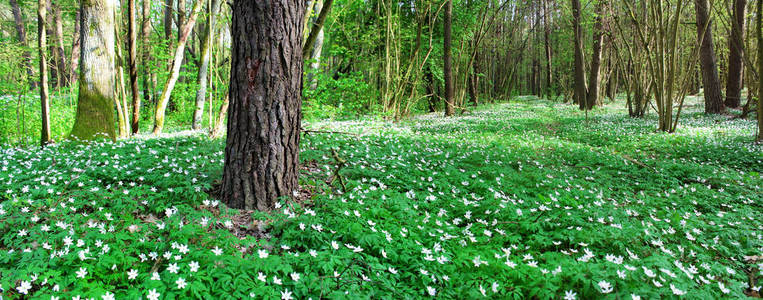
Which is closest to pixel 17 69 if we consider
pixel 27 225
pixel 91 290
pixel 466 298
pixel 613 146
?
pixel 27 225

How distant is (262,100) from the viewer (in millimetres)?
3166

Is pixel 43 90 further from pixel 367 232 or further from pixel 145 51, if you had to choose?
pixel 367 232

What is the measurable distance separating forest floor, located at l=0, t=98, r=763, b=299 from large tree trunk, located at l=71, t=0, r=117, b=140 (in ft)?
3.75

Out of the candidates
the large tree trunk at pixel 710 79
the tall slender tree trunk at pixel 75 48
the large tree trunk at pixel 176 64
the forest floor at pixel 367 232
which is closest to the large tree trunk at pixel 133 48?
the large tree trunk at pixel 176 64

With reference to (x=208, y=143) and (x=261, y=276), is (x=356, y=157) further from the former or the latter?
(x=261, y=276)

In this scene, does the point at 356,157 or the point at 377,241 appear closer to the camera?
the point at 377,241

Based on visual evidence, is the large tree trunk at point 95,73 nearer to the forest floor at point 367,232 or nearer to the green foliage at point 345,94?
the forest floor at point 367,232

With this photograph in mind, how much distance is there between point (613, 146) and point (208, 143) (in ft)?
29.5

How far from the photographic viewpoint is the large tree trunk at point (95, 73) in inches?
253

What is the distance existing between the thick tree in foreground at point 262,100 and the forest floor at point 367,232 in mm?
272

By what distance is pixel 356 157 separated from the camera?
17.9 feet

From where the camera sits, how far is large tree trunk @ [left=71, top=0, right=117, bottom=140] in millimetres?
6418

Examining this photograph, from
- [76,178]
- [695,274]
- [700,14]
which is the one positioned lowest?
[695,274]

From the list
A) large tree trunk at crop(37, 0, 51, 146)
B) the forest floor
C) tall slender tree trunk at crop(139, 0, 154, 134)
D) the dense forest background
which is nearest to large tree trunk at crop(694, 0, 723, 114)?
the dense forest background
